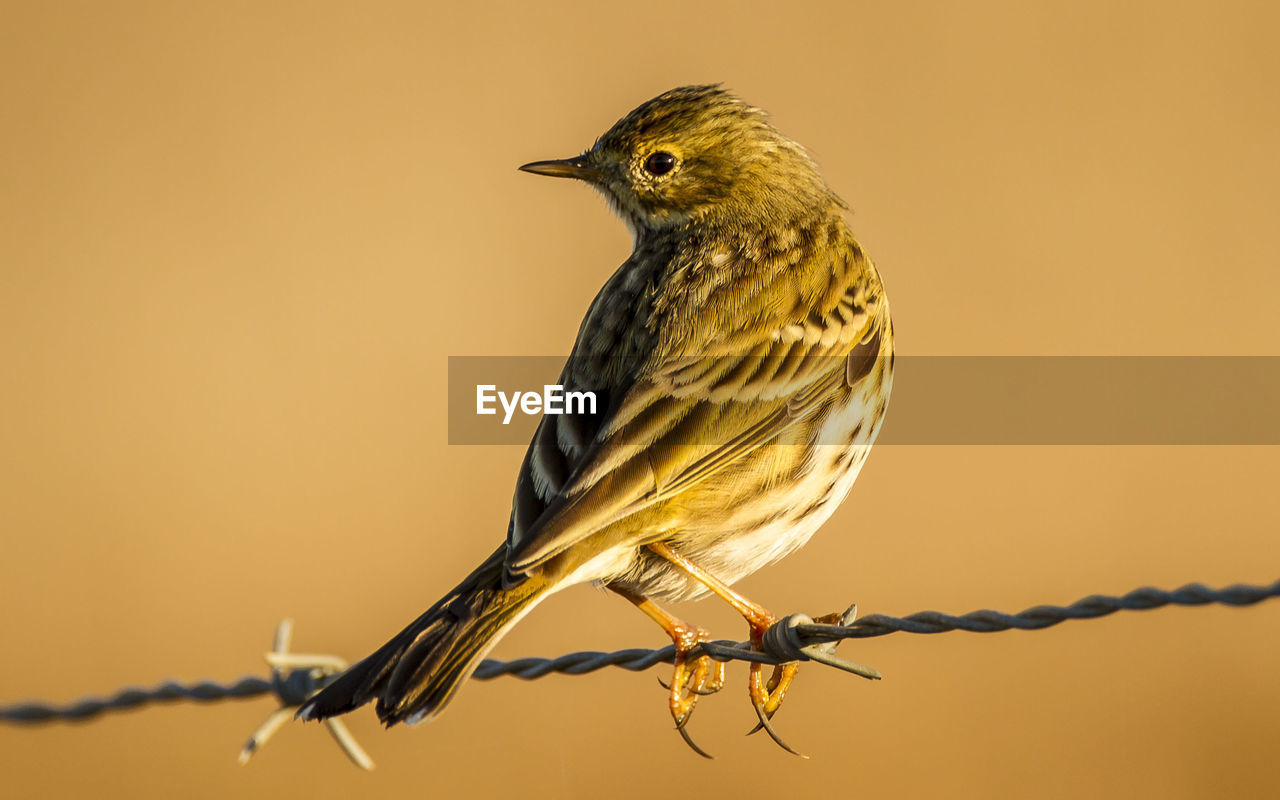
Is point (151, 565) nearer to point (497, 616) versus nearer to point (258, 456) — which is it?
point (258, 456)

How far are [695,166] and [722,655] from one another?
217 cm

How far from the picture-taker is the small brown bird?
387 centimetres

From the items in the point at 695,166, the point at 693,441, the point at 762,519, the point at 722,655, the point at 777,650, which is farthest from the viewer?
the point at 695,166

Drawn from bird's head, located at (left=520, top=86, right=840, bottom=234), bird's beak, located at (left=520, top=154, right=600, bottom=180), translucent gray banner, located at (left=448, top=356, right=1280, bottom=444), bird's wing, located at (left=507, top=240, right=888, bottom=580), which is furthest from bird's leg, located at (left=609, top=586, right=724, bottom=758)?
translucent gray banner, located at (left=448, top=356, right=1280, bottom=444)

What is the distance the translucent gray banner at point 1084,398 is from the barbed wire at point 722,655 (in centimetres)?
541

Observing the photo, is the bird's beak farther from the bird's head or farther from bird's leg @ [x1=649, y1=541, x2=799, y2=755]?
bird's leg @ [x1=649, y1=541, x2=799, y2=755]

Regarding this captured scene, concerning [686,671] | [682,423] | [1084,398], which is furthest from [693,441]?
[1084,398]

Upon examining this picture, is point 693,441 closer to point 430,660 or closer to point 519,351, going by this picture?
point 430,660

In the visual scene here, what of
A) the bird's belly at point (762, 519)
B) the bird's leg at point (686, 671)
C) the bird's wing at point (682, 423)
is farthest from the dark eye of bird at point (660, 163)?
the bird's leg at point (686, 671)

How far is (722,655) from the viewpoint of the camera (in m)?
3.88

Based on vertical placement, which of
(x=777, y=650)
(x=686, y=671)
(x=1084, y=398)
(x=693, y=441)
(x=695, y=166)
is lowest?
(x=686, y=671)

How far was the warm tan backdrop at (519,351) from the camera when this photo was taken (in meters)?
8.74

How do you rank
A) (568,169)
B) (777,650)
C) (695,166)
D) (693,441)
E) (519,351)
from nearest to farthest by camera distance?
(777,650)
(693,441)
(695,166)
(568,169)
(519,351)

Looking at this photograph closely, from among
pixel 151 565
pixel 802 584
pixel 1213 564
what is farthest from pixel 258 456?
pixel 1213 564
